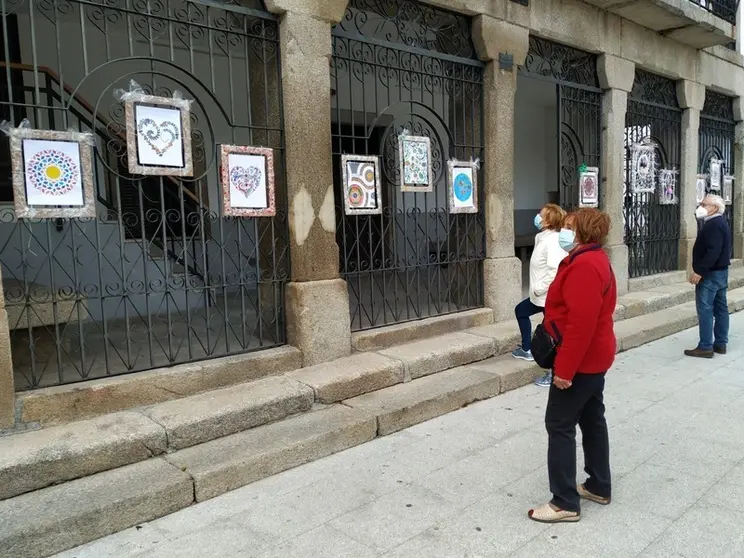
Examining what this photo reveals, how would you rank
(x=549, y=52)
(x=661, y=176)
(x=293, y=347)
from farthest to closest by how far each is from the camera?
(x=661, y=176) < (x=549, y=52) < (x=293, y=347)

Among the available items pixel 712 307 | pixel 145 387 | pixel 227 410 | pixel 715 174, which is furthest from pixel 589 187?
pixel 145 387

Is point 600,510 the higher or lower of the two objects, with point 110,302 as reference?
lower

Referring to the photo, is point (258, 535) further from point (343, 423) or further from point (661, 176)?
point (661, 176)

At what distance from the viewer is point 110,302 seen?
672 centimetres

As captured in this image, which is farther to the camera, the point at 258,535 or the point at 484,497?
the point at 484,497

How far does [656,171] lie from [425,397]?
7.11 meters

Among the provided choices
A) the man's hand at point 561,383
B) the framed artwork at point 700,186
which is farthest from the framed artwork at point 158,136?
the framed artwork at point 700,186

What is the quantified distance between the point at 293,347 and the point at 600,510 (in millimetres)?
2818

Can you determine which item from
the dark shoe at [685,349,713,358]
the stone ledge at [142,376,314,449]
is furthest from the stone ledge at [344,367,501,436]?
the dark shoe at [685,349,713,358]

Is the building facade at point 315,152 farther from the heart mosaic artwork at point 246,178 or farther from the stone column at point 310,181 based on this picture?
the heart mosaic artwork at point 246,178

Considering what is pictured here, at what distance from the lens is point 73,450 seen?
345 cm

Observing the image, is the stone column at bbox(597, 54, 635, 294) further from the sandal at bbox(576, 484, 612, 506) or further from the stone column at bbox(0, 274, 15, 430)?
the stone column at bbox(0, 274, 15, 430)

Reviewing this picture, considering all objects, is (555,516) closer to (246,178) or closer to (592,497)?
(592,497)

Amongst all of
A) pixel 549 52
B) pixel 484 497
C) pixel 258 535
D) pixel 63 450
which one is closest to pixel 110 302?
pixel 63 450
